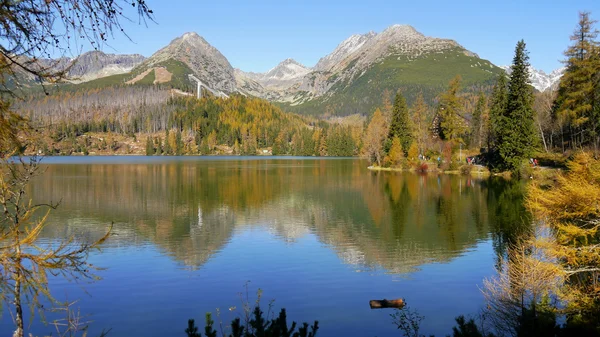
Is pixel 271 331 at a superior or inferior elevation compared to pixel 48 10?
inferior

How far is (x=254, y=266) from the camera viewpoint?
77.7ft

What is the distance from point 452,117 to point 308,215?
62767 millimetres

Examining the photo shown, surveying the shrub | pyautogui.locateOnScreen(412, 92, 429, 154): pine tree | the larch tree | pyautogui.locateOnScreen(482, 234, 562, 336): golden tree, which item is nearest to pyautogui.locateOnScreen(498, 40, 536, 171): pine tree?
the shrub

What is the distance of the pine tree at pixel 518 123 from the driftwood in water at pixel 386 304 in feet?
190

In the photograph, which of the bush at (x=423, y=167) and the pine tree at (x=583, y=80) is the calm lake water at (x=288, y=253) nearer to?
the pine tree at (x=583, y=80)

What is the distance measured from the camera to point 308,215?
39562 mm

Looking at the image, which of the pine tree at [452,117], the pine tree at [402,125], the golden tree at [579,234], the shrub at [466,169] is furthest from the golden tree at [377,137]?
the golden tree at [579,234]

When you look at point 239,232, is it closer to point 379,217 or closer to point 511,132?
point 379,217

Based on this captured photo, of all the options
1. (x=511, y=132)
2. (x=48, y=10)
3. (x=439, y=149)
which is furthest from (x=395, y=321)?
(x=439, y=149)

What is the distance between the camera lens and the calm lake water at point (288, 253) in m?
17.2

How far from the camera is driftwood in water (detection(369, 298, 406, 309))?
684 inches

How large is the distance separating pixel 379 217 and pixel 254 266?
17.4 m

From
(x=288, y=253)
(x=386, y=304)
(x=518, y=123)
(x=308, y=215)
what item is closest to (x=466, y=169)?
(x=518, y=123)

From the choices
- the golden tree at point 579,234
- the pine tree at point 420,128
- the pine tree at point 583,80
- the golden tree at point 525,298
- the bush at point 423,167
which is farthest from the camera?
the pine tree at point 420,128
